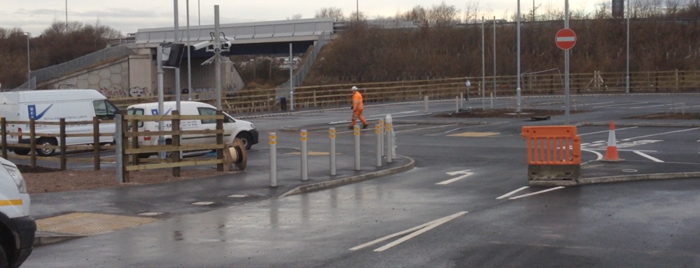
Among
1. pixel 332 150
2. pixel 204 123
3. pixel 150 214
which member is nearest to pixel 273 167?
pixel 332 150

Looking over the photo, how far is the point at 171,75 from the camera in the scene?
273ft

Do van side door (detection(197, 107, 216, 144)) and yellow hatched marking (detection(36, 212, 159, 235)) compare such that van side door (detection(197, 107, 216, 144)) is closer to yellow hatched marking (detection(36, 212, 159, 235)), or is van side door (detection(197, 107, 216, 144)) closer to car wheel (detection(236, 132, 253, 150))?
car wheel (detection(236, 132, 253, 150))

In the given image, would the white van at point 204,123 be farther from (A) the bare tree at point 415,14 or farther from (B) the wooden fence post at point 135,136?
(A) the bare tree at point 415,14

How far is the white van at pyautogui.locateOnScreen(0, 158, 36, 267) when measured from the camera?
750cm

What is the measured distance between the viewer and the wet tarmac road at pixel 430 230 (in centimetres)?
926

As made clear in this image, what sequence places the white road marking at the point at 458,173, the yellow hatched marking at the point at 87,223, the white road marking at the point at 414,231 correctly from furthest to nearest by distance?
the white road marking at the point at 458,173
the yellow hatched marking at the point at 87,223
the white road marking at the point at 414,231

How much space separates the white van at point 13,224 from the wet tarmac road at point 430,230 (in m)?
1.65

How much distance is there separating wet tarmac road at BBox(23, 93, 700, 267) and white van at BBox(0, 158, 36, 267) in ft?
5.43

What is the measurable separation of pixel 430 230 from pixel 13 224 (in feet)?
17.2

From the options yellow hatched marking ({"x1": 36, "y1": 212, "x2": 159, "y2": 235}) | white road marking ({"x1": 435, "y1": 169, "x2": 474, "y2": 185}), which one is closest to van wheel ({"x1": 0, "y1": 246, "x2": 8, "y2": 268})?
yellow hatched marking ({"x1": 36, "y1": 212, "x2": 159, "y2": 235})

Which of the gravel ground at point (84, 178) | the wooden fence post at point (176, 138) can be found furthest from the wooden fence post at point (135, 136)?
the wooden fence post at point (176, 138)

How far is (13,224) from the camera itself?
7531 millimetres

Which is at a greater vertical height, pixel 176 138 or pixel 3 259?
pixel 176 138

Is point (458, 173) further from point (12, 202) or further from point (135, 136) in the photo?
point (12, 202)
